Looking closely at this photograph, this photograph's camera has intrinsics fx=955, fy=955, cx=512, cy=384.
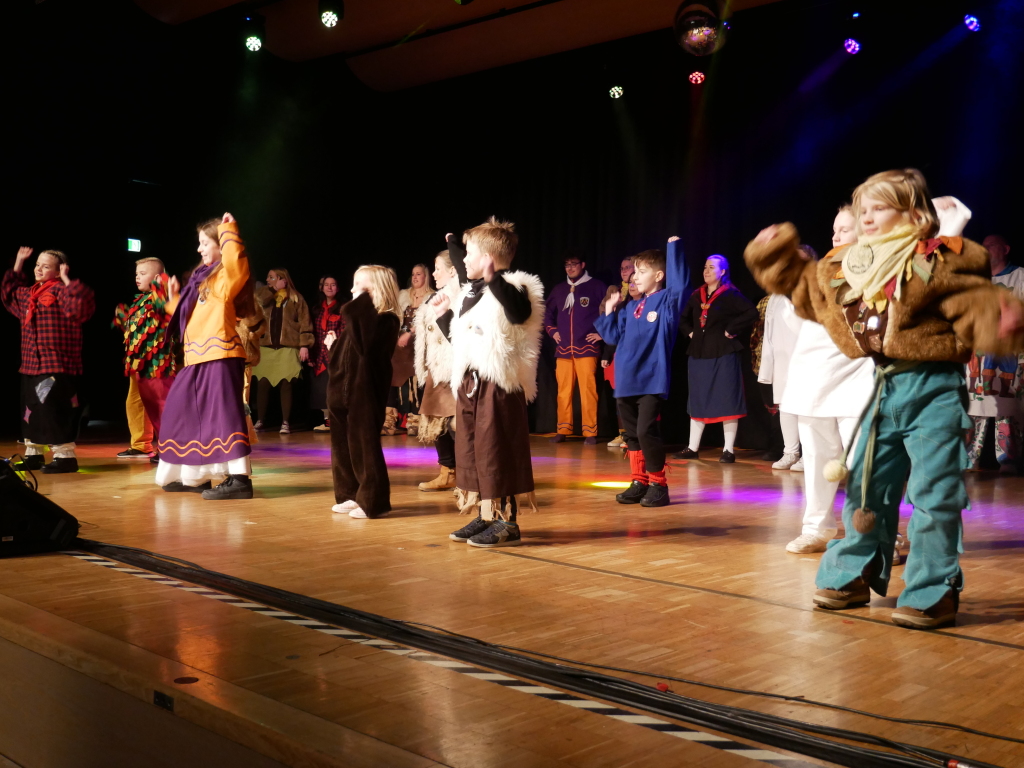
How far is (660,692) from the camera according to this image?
2150 millimetres

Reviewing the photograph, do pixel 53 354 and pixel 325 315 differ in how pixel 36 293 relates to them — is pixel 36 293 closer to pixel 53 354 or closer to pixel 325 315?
pixel 53 354

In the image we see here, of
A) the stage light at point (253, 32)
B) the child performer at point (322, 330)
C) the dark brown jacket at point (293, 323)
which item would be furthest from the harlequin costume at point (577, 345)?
the stage light at point (253, 32)

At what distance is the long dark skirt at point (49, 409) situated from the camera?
6.25 meters

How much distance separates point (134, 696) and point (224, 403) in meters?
3.13

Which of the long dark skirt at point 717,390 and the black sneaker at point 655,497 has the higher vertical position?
the long dark skirt at point 717,390

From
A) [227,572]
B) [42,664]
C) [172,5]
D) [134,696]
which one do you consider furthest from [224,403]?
[172,5]

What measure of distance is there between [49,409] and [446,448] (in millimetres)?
2708

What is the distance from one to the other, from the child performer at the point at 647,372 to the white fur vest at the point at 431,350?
93cm

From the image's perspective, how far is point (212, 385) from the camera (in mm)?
5258

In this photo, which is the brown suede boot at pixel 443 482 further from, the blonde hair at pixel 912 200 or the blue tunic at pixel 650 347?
the blonde hair at pixel 912 200

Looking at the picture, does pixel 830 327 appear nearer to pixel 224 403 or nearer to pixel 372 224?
pixel 224 403

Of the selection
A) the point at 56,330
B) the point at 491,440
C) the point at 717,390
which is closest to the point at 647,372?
the point at 491,440

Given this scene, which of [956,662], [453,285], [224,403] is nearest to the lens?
[956,662]

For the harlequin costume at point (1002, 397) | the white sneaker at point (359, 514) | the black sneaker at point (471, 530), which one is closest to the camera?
the black sneaker at point (471, 530)
